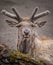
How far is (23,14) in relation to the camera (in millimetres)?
11820

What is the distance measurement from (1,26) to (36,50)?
9.68ft

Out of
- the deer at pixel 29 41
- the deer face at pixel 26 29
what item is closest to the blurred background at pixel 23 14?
the deer at pixel 29 41

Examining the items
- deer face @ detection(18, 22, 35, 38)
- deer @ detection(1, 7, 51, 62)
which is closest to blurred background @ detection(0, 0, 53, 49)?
deer @ detection(1, 7, 51, 62)

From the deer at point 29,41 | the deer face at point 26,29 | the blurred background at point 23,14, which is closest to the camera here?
the deer face at point 26,29

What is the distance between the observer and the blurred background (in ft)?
36.9

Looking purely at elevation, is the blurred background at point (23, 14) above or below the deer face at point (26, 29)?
above

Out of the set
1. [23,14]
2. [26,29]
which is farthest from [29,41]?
[23,14]

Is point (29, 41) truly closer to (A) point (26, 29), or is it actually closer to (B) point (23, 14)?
(A) point (26, 29)

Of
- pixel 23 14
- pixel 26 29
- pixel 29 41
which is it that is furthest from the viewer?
pixel 23 14

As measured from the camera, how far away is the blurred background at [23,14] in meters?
11.2

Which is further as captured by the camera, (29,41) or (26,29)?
(29,41)

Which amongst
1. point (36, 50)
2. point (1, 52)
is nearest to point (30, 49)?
point (36, 50)

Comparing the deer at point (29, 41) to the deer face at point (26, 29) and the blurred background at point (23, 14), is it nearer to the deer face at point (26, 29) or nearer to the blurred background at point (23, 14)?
the deer face at point (26, 29)

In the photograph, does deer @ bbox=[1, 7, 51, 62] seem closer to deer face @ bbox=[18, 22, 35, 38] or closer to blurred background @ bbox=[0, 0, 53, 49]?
deer face @ bbox=[18, 22, 35, 38]
